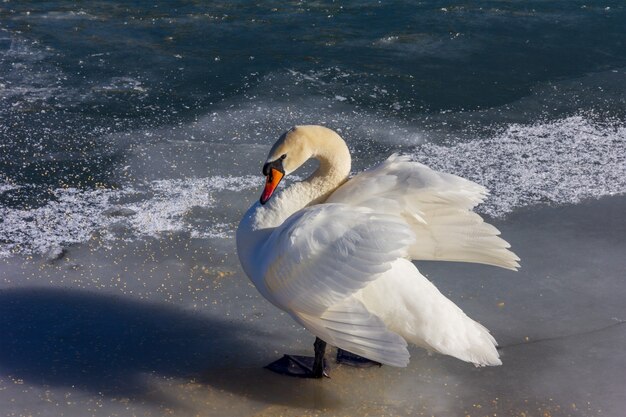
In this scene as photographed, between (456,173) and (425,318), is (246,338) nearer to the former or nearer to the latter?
(425,318)

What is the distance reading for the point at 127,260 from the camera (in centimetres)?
414

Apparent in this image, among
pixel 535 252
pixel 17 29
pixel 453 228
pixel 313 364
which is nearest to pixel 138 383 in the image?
pixel 313 364

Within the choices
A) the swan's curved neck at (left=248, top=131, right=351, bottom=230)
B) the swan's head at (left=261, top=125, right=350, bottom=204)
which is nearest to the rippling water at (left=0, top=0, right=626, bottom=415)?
the swan's curved neck at (left=248, top=131, right=351, bottom=230)

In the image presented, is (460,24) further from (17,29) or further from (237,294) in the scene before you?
(237,294)

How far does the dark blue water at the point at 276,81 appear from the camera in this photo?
5.28m

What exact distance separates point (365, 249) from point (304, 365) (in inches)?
25.6

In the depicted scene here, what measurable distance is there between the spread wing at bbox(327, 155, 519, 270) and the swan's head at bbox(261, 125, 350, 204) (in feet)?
0.59

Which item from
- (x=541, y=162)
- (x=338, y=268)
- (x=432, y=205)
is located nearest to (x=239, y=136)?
(x=541, y=162)

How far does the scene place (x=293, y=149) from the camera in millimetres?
3426

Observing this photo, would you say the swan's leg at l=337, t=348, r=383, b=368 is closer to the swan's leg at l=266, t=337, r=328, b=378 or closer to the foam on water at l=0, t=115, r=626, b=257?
the swan's leg at l=266, t=337, r=328, b=378

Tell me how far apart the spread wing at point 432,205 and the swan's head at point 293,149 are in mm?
181

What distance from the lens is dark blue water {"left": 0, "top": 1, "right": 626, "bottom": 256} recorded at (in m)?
5.28

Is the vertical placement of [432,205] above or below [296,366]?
above

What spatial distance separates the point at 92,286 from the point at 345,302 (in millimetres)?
1375
